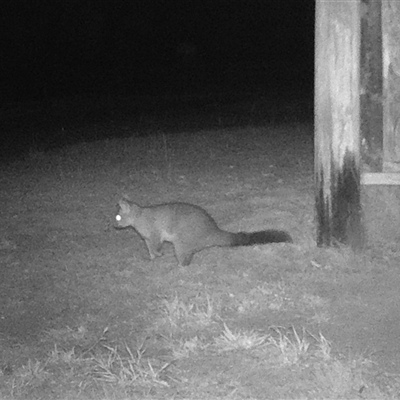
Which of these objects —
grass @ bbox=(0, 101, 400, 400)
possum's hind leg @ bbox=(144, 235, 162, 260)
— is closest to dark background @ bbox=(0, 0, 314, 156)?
grass @ bbox=(0, 101, 400, 400)

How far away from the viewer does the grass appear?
427 cm

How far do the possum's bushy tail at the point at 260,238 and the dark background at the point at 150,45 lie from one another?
65.2 feet

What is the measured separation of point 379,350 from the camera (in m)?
4.56

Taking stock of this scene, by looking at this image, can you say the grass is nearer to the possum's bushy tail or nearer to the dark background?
the possum's bushy tail

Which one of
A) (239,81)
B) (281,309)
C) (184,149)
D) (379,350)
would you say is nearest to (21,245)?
(281,309)

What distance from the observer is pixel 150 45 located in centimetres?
2952

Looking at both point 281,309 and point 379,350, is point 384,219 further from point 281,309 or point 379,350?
point 379,350

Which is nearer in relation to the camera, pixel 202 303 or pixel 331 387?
pixel 331 387

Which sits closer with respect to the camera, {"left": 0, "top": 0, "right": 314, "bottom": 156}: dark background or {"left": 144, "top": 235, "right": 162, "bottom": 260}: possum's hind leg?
{"left": 144, "top": 235, "right": 162, "bottom": 260}: possum's hind leg

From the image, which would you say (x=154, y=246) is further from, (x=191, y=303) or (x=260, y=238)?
(x=191, y=303)

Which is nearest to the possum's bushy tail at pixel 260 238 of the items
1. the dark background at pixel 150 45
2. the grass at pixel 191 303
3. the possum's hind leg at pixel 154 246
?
the grass at pixel 191 303

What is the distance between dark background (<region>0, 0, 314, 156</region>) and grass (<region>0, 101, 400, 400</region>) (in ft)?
58.1

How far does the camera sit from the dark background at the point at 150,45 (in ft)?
91.4

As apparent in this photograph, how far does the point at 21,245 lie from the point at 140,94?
17.5 m
